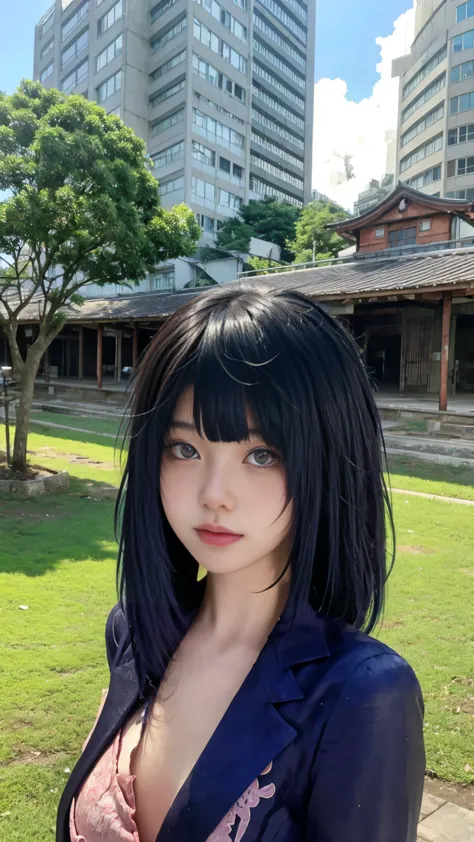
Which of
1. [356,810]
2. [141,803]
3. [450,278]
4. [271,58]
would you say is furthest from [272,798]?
[271,58]

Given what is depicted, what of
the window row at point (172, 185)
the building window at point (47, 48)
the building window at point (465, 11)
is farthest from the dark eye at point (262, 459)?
the building window at point (47, 48)

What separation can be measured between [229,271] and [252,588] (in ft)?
105

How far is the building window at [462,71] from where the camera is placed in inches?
1689

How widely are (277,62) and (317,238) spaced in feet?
112

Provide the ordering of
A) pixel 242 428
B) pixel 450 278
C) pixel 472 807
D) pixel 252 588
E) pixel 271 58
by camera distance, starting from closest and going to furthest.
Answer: pixel 242 428 → pixel 252 588 → pixel 472 807 → pixel 450 278 → pixel 271 58

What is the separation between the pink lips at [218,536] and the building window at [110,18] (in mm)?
51467

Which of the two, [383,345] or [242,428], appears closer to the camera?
[242,428]

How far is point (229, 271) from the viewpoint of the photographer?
104 ft

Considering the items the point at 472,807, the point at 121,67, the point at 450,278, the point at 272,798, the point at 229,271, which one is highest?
the point at 121,67

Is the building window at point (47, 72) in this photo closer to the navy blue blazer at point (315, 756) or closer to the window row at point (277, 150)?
the window row at point (277, 150)

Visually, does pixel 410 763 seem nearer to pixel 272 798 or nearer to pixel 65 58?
pixel 272 798

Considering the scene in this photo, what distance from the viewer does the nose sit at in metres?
0.91

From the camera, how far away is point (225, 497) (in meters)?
0.91

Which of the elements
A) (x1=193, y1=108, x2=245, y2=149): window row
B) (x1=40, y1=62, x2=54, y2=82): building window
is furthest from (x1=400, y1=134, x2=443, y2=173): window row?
(x1=40, y1=62, x2=54, y2=82): building window
